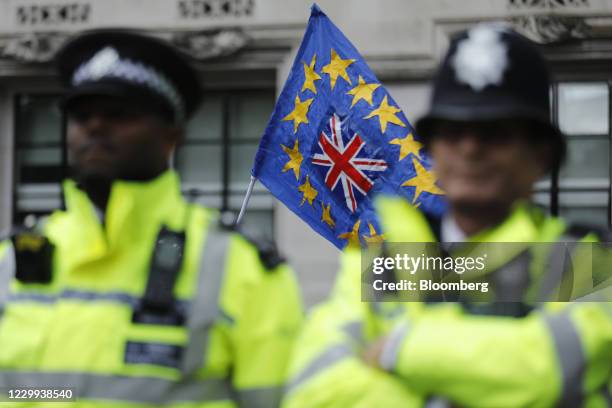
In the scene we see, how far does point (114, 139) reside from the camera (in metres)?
2.60

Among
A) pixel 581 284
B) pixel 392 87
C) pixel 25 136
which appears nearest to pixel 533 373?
pixel 581 284

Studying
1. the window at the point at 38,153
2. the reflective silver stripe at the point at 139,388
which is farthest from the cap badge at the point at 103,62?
the window at the point at 38,153

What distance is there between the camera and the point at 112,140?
8.54ft

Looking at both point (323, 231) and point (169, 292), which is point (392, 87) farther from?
point (169, 292)

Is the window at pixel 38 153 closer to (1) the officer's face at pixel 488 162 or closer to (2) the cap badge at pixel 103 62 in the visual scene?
(2) the cap badge at pixel 103 62

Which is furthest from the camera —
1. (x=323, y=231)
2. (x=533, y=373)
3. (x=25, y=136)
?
(x=25, y=136)

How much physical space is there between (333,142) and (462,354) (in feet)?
13.0

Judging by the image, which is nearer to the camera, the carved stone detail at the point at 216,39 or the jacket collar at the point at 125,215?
the jacket collar at the point at 125,215

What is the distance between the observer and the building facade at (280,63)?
1110 centimetres

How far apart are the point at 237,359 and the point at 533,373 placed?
0.84 m

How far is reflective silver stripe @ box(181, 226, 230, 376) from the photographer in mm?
2482

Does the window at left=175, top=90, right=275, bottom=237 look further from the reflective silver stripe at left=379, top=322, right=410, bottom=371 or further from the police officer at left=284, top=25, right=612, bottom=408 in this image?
the reflective silver stripe at left=379, top=322, right=410, bottom=371

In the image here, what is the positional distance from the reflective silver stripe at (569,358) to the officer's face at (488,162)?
10.8 inches

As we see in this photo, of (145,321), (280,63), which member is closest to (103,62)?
(145,321)
